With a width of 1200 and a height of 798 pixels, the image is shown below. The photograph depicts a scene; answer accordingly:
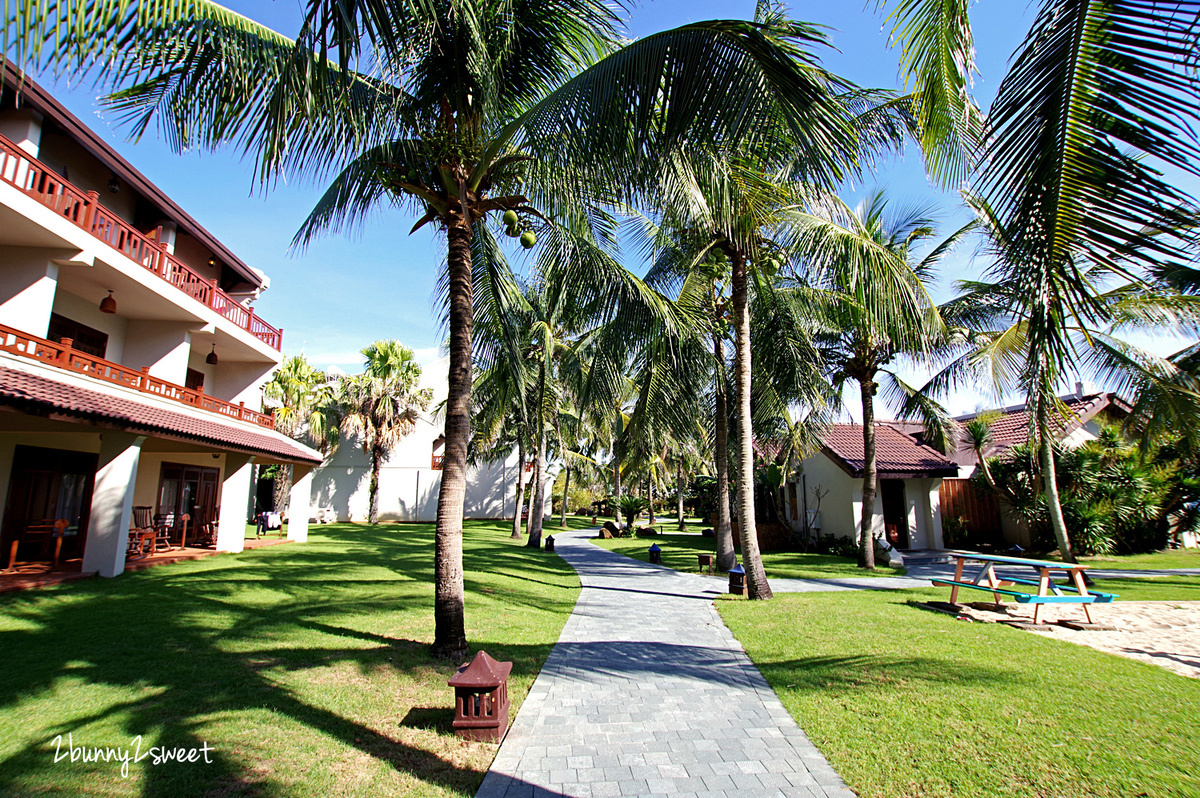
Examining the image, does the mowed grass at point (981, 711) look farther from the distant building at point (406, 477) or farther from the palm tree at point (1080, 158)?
the distant building at point (406, 477)

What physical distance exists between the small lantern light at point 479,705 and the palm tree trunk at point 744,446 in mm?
6402

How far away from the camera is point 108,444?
1065 cm

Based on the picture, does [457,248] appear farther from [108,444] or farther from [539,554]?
[539,554]

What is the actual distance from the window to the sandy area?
18745 mm

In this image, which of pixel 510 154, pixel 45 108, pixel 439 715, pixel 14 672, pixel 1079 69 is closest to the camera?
pixel 1079 69

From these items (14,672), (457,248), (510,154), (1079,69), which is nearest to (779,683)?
(1079,69)

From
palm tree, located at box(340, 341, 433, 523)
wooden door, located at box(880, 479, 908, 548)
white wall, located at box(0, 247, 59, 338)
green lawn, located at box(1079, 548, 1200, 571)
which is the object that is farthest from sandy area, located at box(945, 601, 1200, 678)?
palm tree, located at box(340, 341, 433, 523)

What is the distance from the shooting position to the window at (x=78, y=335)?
1194cm

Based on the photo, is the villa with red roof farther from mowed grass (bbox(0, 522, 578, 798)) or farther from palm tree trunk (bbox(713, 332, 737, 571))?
palm tree trunk (bbox(713, 332, 737, 571))

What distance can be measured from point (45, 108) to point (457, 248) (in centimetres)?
1001

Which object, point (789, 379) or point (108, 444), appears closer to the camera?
point (108, 444)

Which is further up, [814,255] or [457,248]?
[814,255]

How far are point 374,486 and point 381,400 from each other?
499 cm

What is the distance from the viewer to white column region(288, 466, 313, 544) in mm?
19344
